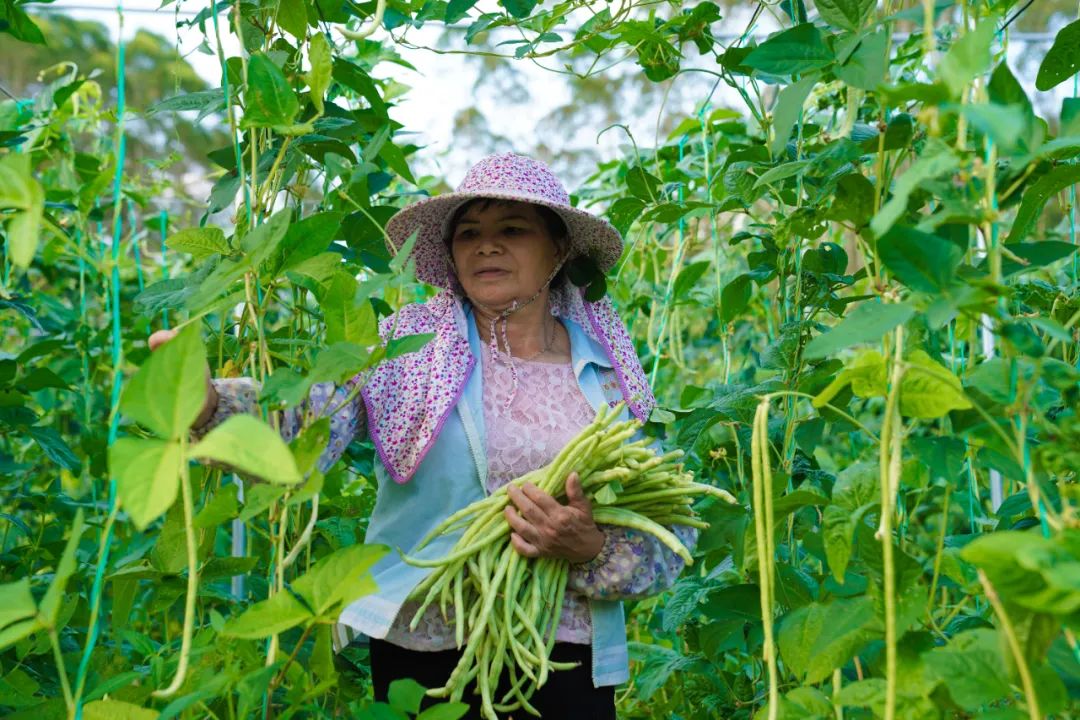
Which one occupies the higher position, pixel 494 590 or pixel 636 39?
pixel 636 39

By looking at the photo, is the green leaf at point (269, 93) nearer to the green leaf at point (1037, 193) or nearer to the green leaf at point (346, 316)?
the green leaf at point (346, 316)

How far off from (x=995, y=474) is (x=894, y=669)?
4.62 feet

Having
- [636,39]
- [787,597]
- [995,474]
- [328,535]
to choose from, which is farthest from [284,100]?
[995,474]

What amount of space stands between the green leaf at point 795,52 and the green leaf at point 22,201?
61cm

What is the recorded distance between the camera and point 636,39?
1.49 m

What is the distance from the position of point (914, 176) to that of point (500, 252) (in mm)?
919

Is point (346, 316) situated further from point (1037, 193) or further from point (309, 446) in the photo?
point (1037, 193)

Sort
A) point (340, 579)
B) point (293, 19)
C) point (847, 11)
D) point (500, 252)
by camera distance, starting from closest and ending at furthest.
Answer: point (340, 579) → point (847, 11) → point (293, 19) → point (500, 252)

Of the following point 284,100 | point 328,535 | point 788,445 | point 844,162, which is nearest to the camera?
point 284,100

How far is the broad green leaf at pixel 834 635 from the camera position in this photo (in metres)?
0.89

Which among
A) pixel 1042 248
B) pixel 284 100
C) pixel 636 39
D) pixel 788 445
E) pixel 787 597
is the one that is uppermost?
pixel 636 39

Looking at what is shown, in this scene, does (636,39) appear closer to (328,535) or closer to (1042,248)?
(1042,248)

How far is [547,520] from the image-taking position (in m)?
1.32

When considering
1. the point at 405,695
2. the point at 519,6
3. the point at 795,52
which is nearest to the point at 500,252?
the point at 519,6
